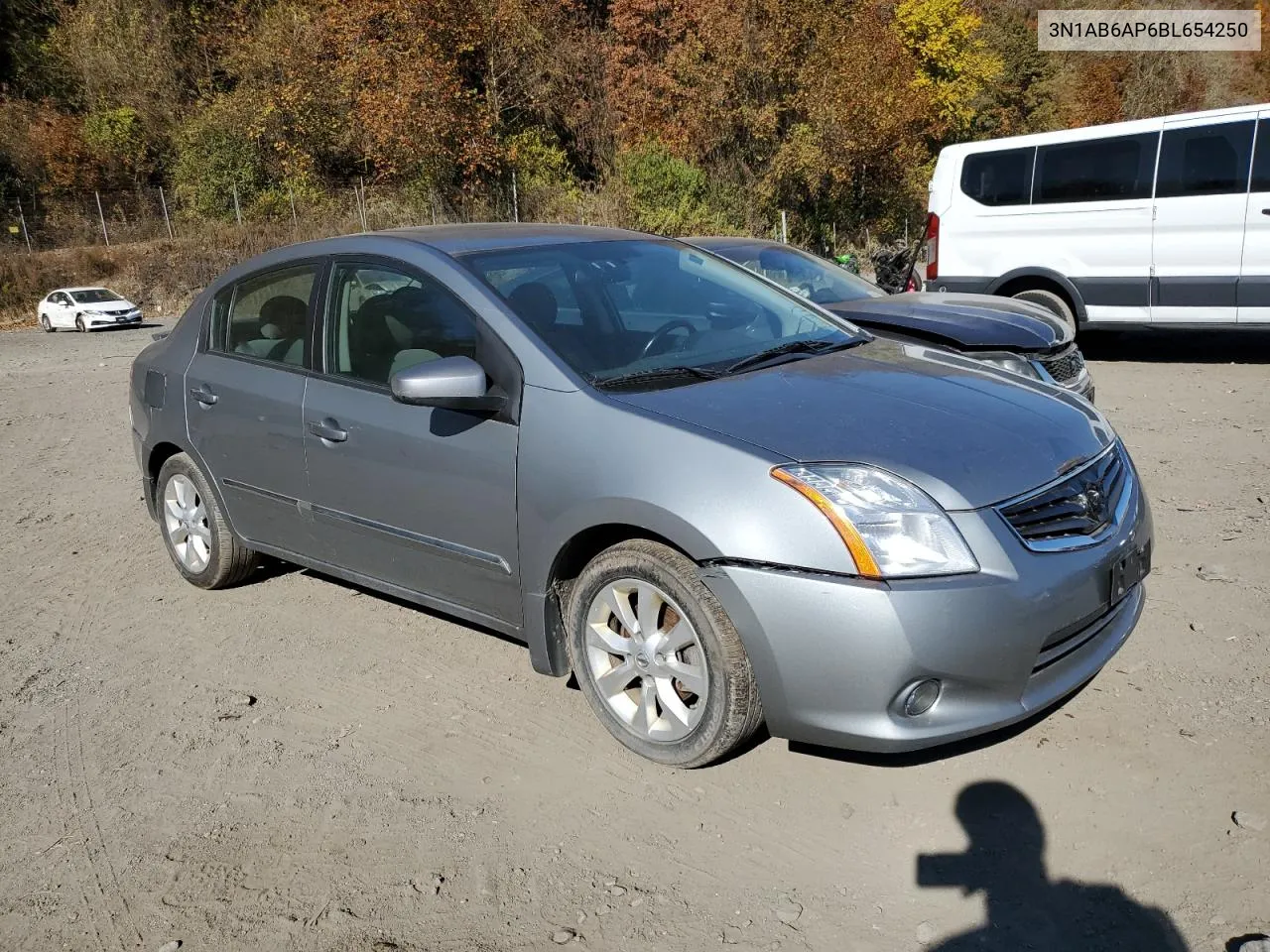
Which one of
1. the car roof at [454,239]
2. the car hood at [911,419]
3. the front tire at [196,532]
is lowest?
the front tire at [196,532]

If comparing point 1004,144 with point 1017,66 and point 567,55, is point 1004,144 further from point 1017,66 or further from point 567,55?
point 1017,66

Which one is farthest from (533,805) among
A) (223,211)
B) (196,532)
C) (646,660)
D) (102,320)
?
(223,211)

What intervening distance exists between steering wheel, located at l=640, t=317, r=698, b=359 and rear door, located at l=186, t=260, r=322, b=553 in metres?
1.46

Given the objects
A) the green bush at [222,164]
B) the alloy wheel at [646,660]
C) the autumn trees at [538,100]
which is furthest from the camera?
the green bush at [222,164]

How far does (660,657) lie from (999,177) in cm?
857

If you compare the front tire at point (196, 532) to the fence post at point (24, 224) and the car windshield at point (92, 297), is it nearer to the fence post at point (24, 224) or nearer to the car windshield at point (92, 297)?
the car windshield at point (92, 297)

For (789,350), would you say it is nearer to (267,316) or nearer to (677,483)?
(677,483)

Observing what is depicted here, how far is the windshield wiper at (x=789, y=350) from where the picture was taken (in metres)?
3.66

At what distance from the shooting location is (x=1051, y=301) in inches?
388

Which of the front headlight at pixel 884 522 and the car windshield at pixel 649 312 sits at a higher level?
the car windshield at pixel 649 312

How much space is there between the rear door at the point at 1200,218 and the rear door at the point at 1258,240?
55 mm

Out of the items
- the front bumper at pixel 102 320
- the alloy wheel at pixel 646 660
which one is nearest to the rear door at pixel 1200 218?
the alloy wheel at pixel 646 660

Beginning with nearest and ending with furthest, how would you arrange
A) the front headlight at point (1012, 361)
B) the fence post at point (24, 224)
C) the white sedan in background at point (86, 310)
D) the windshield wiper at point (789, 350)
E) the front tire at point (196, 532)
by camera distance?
1. the windshield wiper at point (789, 350)
2. the front tire at point (196, 532)
3. the front headlight at point (1012, 361)
4. the white sedan in background at point (86, 310)
5. the fence post at point (24, 224)

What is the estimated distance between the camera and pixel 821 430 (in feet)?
10.0
